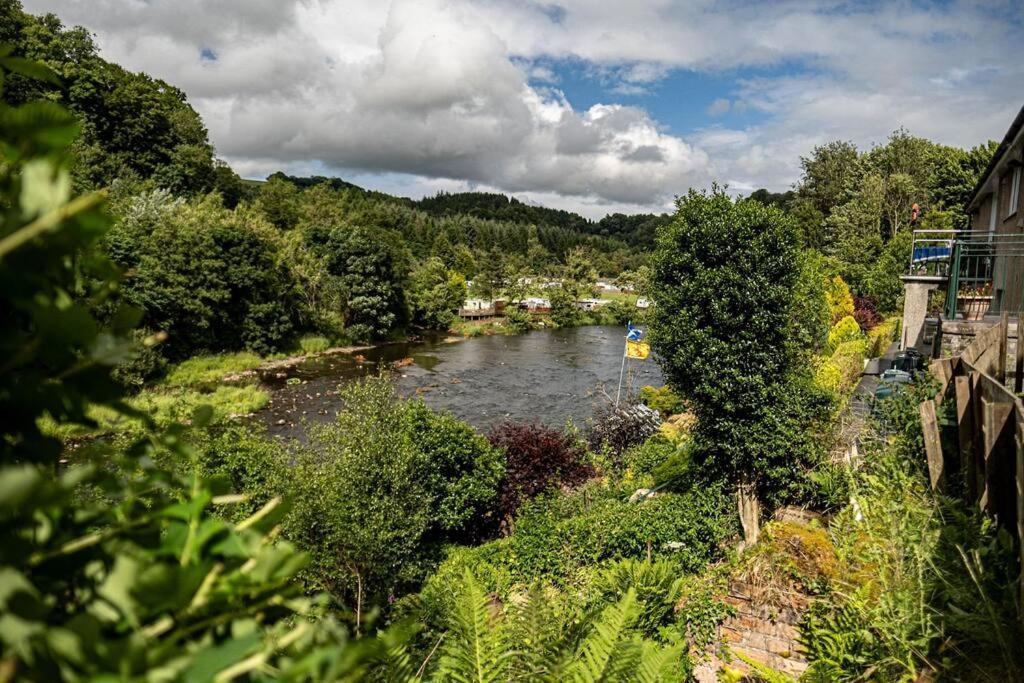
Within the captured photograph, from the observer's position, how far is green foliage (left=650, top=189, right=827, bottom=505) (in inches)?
309

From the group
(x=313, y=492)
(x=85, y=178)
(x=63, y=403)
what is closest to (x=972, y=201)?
(x=313, y=492)

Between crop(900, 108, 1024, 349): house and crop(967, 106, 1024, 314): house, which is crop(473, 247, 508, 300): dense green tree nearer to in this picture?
crop(900, 108, 1024, 349): house

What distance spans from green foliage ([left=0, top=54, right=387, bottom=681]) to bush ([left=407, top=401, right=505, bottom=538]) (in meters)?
9.71

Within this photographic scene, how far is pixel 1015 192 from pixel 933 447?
8563 mm

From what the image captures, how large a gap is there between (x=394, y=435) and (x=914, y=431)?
25.0 ft

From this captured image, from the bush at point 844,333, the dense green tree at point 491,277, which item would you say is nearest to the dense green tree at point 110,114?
the dense green tree at point 491,277

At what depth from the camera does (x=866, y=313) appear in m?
27.0

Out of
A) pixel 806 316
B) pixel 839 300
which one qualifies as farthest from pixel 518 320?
pixel 806 316

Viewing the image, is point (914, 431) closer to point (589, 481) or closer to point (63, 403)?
point (589, 481)

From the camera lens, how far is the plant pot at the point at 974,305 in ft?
33.0

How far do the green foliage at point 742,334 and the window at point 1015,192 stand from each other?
6.73m

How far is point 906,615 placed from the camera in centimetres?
445

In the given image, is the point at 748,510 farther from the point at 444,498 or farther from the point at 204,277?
the point at 204,277

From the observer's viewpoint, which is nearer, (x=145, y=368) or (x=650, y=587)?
(x=650, y=587)
